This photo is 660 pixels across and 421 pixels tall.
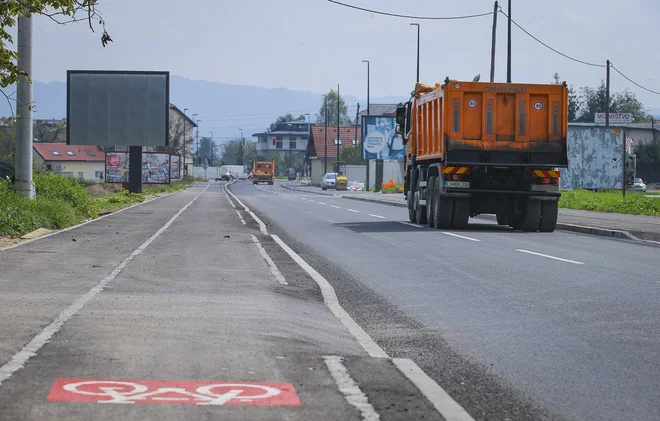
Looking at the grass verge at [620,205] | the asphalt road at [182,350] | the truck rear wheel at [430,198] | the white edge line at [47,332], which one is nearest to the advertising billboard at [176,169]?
the grass verge at [620,205]

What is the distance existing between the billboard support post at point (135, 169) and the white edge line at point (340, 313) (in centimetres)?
3941

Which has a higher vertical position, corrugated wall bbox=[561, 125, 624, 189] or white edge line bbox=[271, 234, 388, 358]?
corrugated wall bbox=[561, 125, 624, 189]

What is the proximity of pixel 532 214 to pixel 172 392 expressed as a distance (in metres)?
18.5

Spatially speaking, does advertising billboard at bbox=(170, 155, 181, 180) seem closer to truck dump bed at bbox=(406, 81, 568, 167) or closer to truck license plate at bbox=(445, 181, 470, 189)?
truck license plate at bbox=(445, 181, 470, 189)

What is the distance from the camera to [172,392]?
5559 mm

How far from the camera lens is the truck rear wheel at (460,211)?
76.4ft

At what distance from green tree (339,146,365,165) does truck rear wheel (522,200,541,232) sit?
81.8m

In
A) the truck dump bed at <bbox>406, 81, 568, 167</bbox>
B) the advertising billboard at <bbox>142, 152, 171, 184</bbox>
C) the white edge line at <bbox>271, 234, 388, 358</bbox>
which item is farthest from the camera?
the advertising billboard at <bbox>142, 152, 171, 184</bbox>

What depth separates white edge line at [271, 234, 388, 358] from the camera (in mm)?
7448

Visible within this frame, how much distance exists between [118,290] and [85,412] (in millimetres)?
5594

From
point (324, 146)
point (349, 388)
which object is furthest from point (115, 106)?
point (324, 146)

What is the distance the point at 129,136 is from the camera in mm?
50562

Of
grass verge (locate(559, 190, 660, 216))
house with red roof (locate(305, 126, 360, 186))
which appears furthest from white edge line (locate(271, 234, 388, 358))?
house with red roof (locate(305, 126, 360, 186))

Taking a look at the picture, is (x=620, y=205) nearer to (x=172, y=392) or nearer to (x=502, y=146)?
(x=502, y=146)
